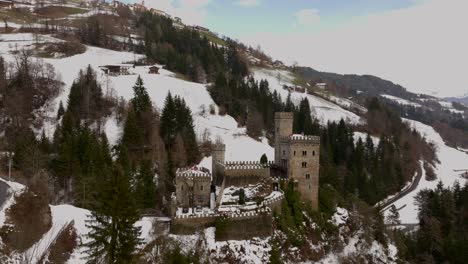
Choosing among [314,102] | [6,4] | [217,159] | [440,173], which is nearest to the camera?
[217,159]

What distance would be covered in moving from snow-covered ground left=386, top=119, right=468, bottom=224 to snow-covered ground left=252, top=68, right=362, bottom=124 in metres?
28.6

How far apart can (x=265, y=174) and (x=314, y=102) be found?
9184cm

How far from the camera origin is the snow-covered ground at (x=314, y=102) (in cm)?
12093

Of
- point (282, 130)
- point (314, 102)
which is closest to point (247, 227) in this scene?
point (282, 130)

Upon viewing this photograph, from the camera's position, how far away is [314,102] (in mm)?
133000

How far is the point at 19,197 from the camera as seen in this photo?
3145 cm

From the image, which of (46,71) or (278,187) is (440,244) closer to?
(278,187)

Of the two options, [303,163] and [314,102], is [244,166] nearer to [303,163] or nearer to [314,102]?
[303,163]

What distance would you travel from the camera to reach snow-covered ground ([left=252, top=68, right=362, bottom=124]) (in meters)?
121

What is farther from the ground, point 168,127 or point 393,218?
point 168,127

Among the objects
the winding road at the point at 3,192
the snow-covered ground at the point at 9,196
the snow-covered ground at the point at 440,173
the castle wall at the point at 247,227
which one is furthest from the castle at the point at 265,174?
the snow-covered ground at the point at 440,173

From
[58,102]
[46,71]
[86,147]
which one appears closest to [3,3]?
[46,71]

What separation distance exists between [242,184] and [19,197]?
22.6 meters

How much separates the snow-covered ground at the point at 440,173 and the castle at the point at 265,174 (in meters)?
34.1
